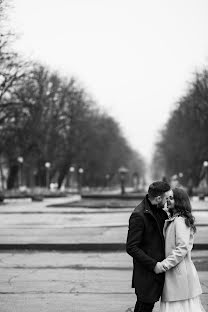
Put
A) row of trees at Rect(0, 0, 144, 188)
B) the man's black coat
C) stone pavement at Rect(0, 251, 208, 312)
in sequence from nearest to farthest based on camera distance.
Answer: the man's black coat < stone pavement at Rect(0, 251, 208, 312) < row of trees at Rect(0, 0, 144, 188)

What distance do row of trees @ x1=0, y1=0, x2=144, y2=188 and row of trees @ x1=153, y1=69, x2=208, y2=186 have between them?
9503 millimetres

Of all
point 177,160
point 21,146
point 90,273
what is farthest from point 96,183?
point 90,273

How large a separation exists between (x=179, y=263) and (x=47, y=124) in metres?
61.9

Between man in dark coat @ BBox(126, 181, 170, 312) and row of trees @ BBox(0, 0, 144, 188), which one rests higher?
row of trees @ BBox(0, 0, 144, 188)

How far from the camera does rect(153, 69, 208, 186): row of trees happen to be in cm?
6038

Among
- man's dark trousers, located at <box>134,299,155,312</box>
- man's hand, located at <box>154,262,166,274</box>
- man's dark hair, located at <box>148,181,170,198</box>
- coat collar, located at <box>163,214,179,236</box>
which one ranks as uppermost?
man's dark hair, located at <box>148,181,170,198</box>

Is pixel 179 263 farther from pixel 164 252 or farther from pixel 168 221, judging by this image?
pixel 168 221

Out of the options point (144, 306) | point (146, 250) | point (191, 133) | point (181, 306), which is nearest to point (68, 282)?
point (144, 306)

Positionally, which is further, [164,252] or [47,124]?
[47,124]

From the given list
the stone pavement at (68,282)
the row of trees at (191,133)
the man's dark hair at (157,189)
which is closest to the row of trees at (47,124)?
the row of trees at (191,133)

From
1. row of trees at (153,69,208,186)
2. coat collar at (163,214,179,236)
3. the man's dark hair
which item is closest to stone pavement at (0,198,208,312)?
coat collar at (163,214,179,236)

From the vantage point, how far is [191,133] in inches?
2813

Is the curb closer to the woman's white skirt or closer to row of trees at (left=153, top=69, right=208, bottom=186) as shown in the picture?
the woman's white skirt

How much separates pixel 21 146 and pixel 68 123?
1813 centimetres
